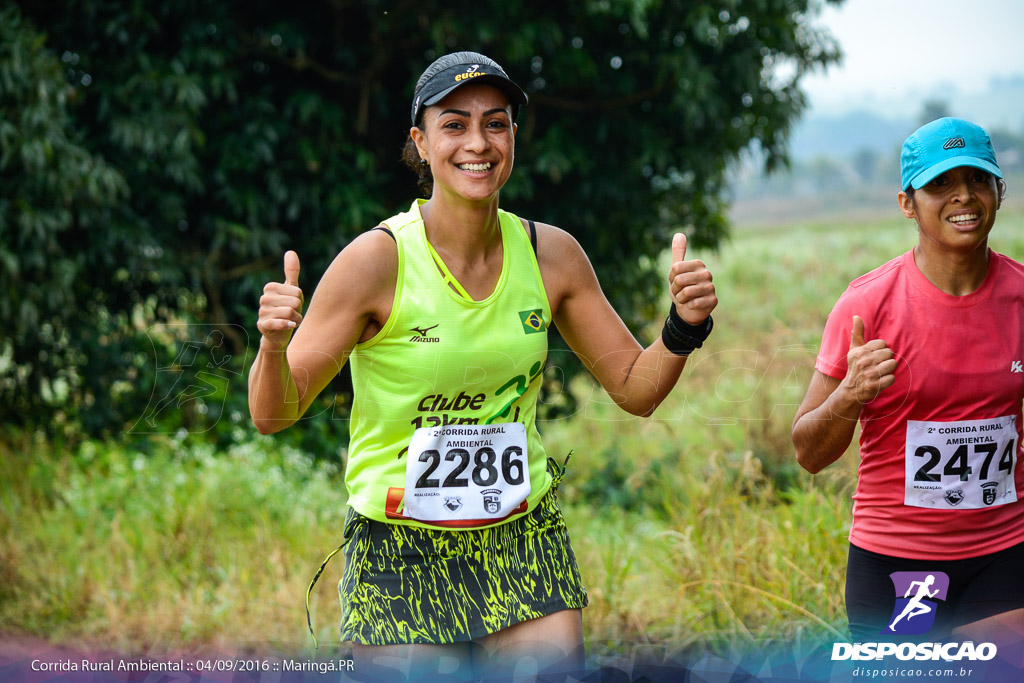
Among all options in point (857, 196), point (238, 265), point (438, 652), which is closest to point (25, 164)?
point (238, 265)

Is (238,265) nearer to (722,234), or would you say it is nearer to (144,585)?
(144,585)

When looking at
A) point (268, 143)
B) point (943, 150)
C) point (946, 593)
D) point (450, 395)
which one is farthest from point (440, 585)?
point (268, 143)

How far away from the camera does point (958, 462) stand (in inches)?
96.3

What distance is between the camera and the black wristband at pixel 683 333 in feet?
7.99

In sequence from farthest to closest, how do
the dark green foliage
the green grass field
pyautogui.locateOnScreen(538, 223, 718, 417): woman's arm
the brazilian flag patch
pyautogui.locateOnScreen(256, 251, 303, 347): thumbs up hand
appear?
the dark green foliage < the green grass field < pyautogui.locateOnScreen(538, 223, 718, 417): woman's arm < the brazilian flag patch < pyautogui.locateOnScreen(256, 251, 303, 347): thumbs up hand

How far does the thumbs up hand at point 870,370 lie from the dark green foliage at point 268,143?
161 inches

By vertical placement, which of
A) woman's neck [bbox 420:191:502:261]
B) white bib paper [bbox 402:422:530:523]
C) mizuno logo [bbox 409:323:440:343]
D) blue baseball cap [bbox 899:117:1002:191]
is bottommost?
white bib paper [bbox 402:422:530:523]

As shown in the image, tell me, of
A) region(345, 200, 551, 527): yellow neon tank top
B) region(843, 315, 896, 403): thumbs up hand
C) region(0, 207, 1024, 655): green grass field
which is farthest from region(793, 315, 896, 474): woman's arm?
region(0, 207, 1024, 655): green grass field

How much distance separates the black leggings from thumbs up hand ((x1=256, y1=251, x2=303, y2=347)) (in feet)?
5.28

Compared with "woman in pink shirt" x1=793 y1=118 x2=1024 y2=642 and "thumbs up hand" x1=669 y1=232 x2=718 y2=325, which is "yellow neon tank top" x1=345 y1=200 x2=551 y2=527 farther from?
"woman in pink shirt" x1=793 y1=118 x2=1024 y2=642

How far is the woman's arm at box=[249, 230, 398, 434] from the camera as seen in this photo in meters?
2.28

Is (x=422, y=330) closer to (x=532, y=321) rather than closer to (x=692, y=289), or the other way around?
(x=532, y=321)

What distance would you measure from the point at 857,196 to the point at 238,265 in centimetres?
4364

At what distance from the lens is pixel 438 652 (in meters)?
2.36
